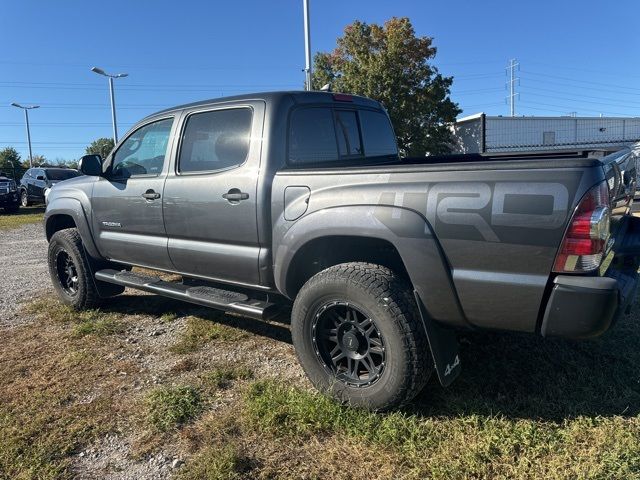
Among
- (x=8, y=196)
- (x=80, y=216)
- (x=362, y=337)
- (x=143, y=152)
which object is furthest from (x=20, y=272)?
(x=8, y=196)

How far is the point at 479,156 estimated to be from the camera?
438 centimetres

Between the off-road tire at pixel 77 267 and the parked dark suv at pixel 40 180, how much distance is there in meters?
16.4

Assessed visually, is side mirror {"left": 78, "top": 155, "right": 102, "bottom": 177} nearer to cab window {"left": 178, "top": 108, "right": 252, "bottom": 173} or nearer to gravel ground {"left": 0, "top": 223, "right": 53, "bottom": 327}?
cab window {"left": 178, "top": 108, "right": 252, "bottom": 173}

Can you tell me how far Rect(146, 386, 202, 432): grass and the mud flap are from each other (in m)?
1.51

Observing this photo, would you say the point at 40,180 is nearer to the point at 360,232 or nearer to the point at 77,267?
the point at 77,267

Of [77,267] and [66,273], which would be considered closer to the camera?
[77,267]

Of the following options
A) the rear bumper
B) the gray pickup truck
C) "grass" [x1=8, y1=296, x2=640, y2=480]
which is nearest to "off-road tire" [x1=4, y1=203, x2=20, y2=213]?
the gray pickup truck

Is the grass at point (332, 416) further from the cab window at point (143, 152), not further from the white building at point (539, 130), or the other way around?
the white building at point (539, 130)

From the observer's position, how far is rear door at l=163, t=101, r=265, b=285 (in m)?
3.50

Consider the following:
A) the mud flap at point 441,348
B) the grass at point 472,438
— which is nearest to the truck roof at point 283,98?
the mud flap at point 441,348

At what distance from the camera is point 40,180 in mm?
20422

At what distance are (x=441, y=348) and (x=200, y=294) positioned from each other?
1.96 metres

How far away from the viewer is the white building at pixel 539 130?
2694 centimetres

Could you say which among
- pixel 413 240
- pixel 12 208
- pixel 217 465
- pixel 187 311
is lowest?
pixel 217 465
